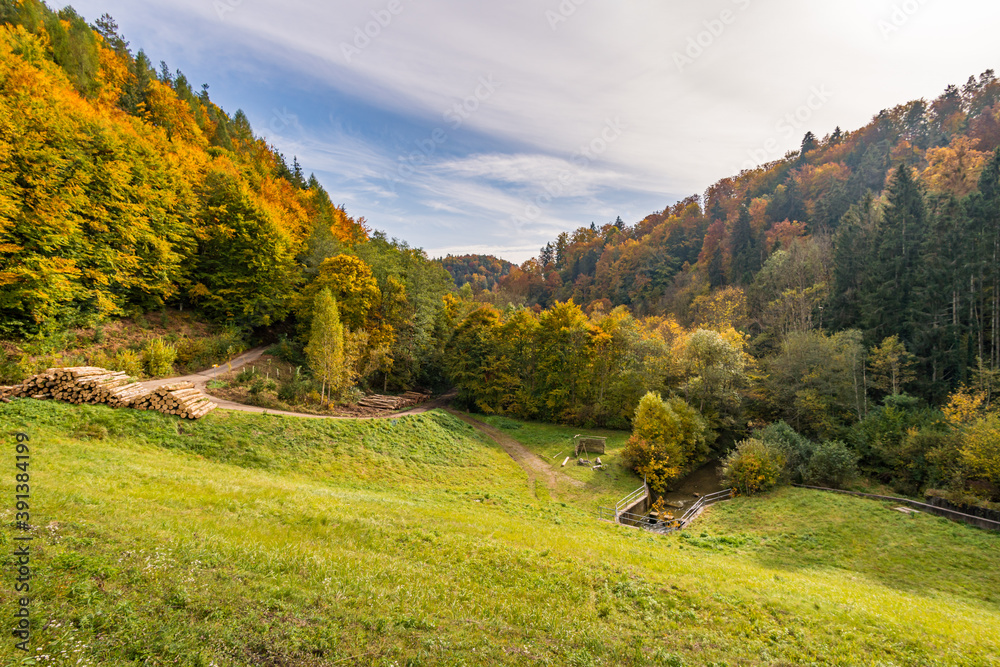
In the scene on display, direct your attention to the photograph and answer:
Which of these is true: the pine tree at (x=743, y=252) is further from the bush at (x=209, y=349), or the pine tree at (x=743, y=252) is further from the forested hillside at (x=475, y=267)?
the forested hillside at (x=475, y=267)

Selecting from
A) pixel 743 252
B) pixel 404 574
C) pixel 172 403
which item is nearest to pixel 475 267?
pixel 743 252

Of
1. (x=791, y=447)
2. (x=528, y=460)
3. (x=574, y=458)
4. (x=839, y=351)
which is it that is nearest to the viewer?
(x=791, y=447)

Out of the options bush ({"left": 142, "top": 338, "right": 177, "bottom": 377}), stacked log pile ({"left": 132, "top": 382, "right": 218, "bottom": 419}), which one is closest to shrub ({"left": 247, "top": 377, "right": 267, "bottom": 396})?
bush ({"left": 142, "top": 338, "right": 177, "bottom": 377})

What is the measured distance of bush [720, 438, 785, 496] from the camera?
2327 cm

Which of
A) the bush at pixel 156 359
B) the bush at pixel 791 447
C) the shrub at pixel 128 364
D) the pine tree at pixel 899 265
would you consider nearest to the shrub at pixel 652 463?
the bush at pixel 791 447

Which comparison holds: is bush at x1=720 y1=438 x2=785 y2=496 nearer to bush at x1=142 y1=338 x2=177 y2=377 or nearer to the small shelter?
the small shelter

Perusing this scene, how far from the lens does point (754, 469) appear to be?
76.2 ft

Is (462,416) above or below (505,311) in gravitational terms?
below

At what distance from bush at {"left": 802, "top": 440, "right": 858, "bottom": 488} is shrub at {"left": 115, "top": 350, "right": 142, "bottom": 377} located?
1531 inches

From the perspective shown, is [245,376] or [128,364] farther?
[245,376]

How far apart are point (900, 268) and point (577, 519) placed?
4217cm

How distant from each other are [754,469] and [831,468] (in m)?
5.02

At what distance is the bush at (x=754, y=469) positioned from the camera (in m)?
23.3

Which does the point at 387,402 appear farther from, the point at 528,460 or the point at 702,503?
the point at 702,503
